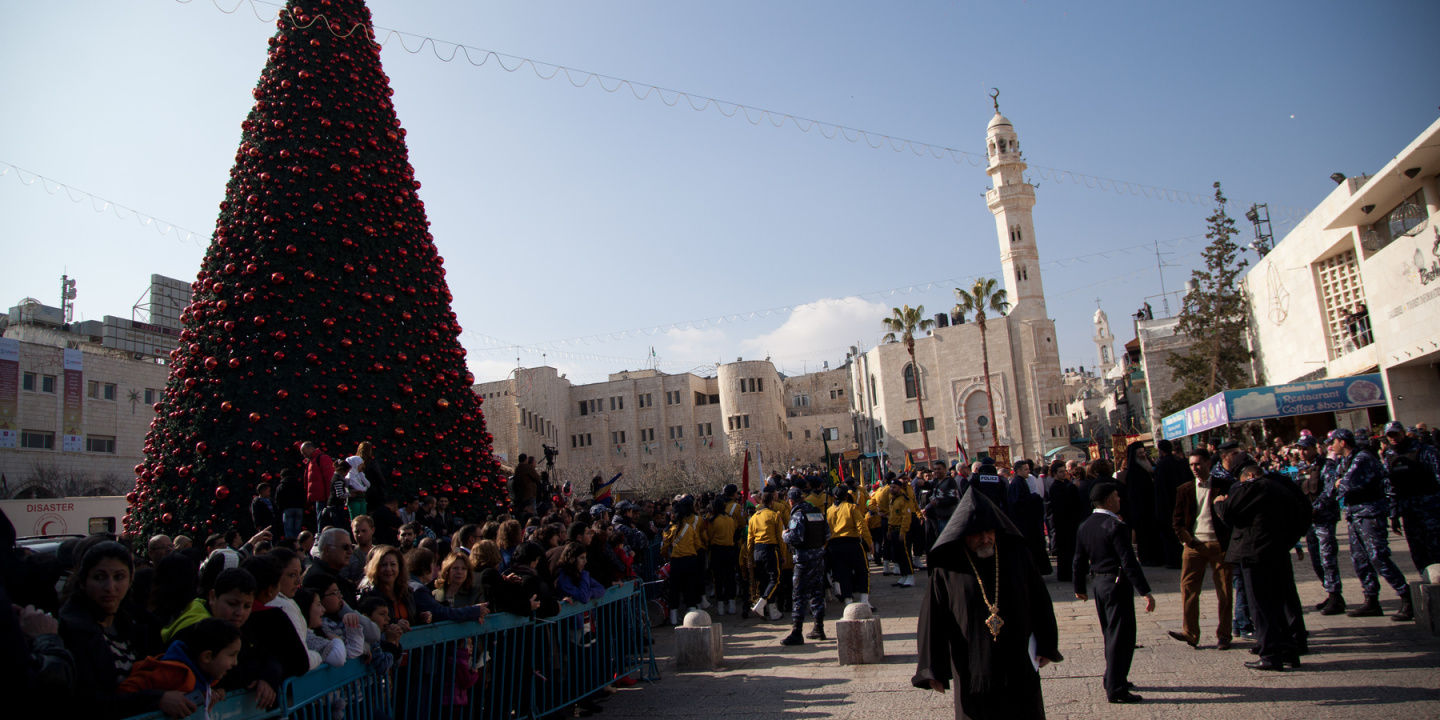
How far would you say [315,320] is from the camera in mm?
10508

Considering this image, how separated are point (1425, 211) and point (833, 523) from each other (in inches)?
676

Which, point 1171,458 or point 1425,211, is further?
point 1425,211

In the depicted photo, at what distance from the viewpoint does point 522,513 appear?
41.1 ft

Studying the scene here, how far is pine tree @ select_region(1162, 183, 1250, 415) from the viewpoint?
31491mm

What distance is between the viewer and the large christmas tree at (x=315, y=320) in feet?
33.1

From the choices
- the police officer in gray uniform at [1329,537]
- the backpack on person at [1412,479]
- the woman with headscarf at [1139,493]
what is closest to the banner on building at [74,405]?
the woman with headscarf at [1139,493]

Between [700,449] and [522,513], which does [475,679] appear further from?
[700,449]

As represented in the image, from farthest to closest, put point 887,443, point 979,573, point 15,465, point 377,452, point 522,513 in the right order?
point 887,443 → point 15,465 → point 522,513 → point 377,452 → point 979,573

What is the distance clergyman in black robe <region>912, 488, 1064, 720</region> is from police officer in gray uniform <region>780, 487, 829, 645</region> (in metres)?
4.92

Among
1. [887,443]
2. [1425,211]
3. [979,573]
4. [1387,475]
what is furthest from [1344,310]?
[887,443]

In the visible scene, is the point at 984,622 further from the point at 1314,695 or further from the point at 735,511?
the point at 735,511

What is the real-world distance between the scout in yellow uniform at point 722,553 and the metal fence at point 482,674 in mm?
3840

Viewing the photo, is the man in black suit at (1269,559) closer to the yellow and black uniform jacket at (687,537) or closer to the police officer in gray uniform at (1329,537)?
the police officer in gray uniform at (1329,537)

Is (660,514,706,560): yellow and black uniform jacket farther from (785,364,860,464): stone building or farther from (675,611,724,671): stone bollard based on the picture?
(785,364,860,464): stone building
